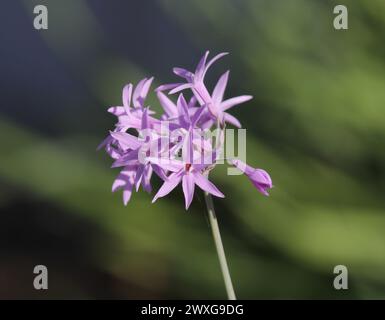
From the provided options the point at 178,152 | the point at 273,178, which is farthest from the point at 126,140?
the point at 273,178

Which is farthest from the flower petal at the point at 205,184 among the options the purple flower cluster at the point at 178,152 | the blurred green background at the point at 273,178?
the blurred green background at the point at 273,178

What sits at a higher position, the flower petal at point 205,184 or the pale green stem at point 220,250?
the flower petal at point 205,184

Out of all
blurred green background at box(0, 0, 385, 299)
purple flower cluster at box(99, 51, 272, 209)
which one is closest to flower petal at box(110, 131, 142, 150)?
purple flower cluster at box(99, 51, 272, 209)

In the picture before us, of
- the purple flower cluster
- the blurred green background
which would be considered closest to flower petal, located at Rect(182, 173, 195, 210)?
the purple flower cluster

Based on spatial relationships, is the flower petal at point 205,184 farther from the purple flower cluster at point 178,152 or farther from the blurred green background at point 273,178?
the blurred green background at point 273,178

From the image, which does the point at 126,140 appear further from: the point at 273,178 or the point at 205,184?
the point at 273,178

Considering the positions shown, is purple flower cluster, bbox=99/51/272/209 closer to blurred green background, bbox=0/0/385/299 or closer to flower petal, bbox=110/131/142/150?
flower petal, bbox=110/131/142/150

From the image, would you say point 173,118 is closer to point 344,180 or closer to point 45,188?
point 344,180

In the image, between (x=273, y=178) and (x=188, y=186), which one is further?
(x=273, y=178)

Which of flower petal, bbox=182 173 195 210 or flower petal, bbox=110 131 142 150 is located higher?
flower petal, bbox=110 131 142 150

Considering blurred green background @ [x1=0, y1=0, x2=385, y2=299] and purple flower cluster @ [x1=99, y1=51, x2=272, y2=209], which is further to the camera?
blurred green background @ [x1=0, y1=0, x2=385, y2=299]

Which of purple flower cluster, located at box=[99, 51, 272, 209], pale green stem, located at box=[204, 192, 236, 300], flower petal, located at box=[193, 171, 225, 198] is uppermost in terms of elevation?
purple flower cluster, located at box=[99, 51, 272, 209]
